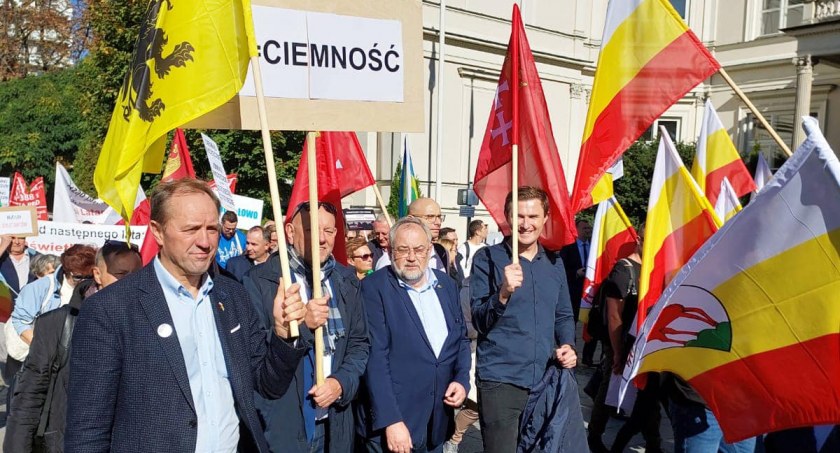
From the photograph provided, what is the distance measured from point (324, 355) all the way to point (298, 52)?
4.67 ft

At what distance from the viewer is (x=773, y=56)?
28.1 metres

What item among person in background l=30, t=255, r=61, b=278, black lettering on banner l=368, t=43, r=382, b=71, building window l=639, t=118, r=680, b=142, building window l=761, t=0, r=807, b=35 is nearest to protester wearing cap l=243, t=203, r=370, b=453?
black lettering on banner l=368, t=43, r=382, b=71

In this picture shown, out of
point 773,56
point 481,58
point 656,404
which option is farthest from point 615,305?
point 773,56

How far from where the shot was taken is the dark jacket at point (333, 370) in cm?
320

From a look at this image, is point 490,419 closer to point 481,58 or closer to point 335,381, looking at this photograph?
point 335,381

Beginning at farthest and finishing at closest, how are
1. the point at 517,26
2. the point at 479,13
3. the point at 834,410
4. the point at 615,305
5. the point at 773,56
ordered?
1. the point at 773,56
2. the point at 479,13
3. the point at 615,305
4. the point at 517,26
5. the point at 834,410

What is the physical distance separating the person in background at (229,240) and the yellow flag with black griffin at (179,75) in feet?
18.0

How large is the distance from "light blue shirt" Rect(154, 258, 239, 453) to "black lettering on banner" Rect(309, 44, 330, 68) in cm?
129

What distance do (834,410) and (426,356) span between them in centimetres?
186

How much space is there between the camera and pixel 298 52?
10.9 ft

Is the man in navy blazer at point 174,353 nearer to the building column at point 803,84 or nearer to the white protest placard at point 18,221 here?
the white protest placard at point 18,221

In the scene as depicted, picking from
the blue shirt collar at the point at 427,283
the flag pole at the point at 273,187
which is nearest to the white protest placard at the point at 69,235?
the blue shirt collar at the point at 427,283

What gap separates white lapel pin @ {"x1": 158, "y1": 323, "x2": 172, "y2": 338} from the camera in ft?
7.73

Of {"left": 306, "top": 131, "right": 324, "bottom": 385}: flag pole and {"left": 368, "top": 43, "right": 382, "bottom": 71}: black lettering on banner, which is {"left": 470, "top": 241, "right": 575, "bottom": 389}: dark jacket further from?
{"left": 368, "top": 43, "right": 382, "bottom": 71}: black lettering on banner
